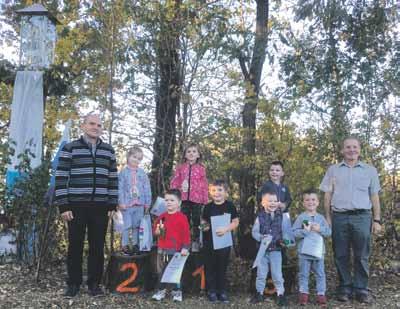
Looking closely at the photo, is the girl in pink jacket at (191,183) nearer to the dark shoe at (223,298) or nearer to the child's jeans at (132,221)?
the child's jeans at (132,221)

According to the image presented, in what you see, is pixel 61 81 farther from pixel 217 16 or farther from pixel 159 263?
pixel 159 263

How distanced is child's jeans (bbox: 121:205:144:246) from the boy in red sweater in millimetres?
427

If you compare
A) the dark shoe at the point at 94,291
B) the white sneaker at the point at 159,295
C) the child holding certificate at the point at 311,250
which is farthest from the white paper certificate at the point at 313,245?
the dark shoe at the point at 94,291

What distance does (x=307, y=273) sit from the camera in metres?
5.32

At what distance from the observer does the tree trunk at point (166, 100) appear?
6.77 metres

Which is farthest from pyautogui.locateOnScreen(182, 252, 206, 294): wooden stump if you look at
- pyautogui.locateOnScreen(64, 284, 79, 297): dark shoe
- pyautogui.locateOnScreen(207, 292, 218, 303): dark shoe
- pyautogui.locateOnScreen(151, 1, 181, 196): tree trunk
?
pyautogui.locateOnScreen(151, 1, 181, 196): tree trunk

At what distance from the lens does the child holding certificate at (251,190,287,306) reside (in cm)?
526

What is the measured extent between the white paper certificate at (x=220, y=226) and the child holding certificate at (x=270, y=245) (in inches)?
11.3

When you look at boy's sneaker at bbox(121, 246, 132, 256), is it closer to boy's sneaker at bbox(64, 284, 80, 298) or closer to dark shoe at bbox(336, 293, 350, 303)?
boy's sneaker at bbox(64, 284, 80, 298)

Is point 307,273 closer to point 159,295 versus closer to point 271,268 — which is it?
point 271,268

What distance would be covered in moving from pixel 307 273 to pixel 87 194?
2.34 m

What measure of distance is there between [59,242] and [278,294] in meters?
2.84

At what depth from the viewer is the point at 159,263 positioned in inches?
216

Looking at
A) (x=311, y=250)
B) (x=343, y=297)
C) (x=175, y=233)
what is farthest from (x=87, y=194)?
(x=343, y=297)
